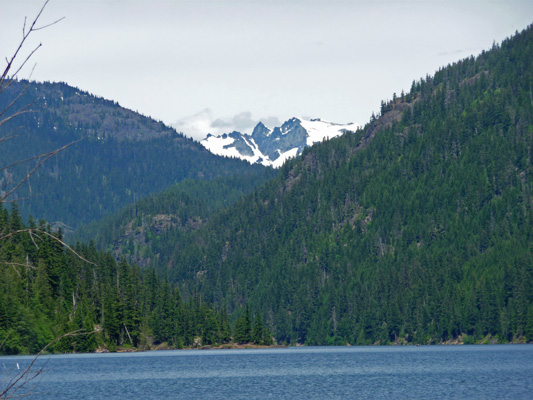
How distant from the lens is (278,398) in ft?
222

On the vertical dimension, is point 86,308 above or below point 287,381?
above

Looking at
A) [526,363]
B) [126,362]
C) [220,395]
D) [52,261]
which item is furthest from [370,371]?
[52,261]

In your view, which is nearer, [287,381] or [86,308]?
[287,381]

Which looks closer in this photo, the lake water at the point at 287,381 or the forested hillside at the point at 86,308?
the lake water at the point at 287,381

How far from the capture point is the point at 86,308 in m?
142

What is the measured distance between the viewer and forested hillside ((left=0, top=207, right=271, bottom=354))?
11881cm

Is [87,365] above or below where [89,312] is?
below

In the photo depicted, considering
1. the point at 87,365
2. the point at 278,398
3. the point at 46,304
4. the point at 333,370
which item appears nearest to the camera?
the point at 278,398

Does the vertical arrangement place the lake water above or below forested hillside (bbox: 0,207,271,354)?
below

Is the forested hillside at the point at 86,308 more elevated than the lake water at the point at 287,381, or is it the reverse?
the forested hillside at the point at 86,308

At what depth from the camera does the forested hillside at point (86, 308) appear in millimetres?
118812

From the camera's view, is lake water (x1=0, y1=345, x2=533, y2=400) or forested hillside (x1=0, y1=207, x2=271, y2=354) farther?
forested hillside (x1=0, y1=207, x2=271, y2=354)

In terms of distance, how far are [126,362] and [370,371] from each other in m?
48.0

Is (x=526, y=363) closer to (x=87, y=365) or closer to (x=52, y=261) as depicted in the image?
(x=87, y=365)
